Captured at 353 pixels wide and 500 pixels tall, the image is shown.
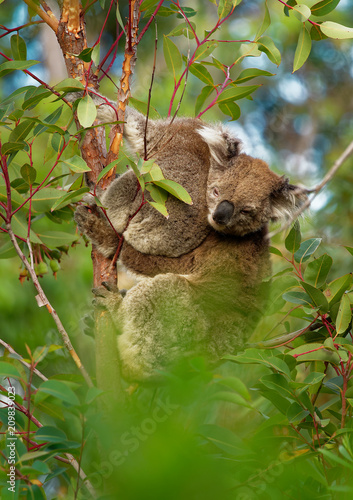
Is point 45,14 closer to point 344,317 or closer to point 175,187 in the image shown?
point 175,187

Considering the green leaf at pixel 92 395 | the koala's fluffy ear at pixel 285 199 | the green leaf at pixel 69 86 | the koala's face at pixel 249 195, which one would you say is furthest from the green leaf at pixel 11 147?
the koala's fluffy ear at pixel 285 199

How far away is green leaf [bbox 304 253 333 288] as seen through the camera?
189 cm

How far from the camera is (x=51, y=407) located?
171 cm

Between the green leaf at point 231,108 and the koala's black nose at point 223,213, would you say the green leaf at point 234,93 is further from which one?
the koala's black nose at point 223,213

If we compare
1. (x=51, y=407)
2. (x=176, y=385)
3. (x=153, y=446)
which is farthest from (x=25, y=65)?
(x=153, y=446)

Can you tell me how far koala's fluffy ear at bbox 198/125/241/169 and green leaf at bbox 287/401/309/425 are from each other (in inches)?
69.8

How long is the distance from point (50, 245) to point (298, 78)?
9627 millimetres

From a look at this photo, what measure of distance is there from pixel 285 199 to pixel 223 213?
458mm

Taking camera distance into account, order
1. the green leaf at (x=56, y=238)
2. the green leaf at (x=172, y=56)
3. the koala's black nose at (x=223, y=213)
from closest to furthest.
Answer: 1. the green leaf at (x=172, y=56)
2. the green leaf at (x=56, y=238)
3. the koala's black nose at (x=223, y=213)

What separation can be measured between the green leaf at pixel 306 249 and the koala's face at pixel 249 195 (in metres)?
0.91

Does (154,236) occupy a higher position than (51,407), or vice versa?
(154,236)

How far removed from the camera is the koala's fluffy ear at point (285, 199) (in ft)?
9.68

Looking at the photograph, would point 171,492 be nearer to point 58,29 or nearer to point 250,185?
point 58,29

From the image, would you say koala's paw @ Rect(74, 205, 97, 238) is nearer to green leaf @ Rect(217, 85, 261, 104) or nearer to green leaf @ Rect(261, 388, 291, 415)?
green leaf @ Rect(217, 85, 261, 104)
